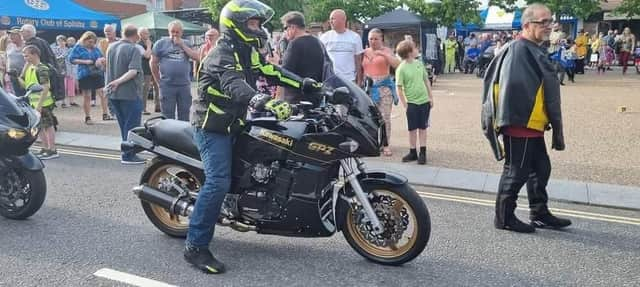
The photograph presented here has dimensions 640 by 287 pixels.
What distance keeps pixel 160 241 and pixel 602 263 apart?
11.0 ft

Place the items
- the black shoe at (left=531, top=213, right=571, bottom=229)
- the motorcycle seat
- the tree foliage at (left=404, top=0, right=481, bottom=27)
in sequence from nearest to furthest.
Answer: the motorcycle seat
the black shoe at (left=531, top=213, right=571, bottom=229)
the tree foliage at (left=404, top=0, right=481, bottom=27)

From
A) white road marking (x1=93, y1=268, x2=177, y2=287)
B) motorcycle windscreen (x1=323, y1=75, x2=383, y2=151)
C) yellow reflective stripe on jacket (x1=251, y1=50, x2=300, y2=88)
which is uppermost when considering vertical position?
yellow reflective stripe on jacket (x1=251, y1=50, x2=300, y2=88)

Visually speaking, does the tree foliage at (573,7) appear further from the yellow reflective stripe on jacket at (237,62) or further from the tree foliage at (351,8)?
the yellow reflective stripe on jacket at (237,62)

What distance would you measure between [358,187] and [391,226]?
37 centimetres

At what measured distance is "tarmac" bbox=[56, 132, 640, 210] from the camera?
19.6ft

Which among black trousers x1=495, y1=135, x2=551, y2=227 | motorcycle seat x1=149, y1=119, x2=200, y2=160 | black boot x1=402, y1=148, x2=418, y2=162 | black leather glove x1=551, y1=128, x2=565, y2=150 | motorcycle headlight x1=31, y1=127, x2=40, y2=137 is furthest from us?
black boot x1=402, y1=148, x2=418, y2=162

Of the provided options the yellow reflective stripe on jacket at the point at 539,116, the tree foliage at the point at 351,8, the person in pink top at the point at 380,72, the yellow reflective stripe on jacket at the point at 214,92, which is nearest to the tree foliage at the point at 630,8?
the tree foliage at the point at 351,8

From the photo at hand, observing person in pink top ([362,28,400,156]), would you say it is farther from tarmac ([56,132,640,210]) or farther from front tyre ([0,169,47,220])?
front tyre ([0,169,47,220])

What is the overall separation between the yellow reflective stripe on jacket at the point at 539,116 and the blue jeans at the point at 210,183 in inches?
95.6

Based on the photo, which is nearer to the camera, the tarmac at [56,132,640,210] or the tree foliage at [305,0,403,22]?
the tarmac at [56,132,640,210]

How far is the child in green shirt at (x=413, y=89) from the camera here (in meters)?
7.48

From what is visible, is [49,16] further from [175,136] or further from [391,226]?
[391,226]

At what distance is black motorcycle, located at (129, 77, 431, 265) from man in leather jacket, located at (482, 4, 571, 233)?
1301mm

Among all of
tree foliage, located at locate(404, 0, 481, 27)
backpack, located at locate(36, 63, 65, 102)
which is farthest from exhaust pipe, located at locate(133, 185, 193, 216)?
tree foliage, located at locate(404, 0, 481, 27)
